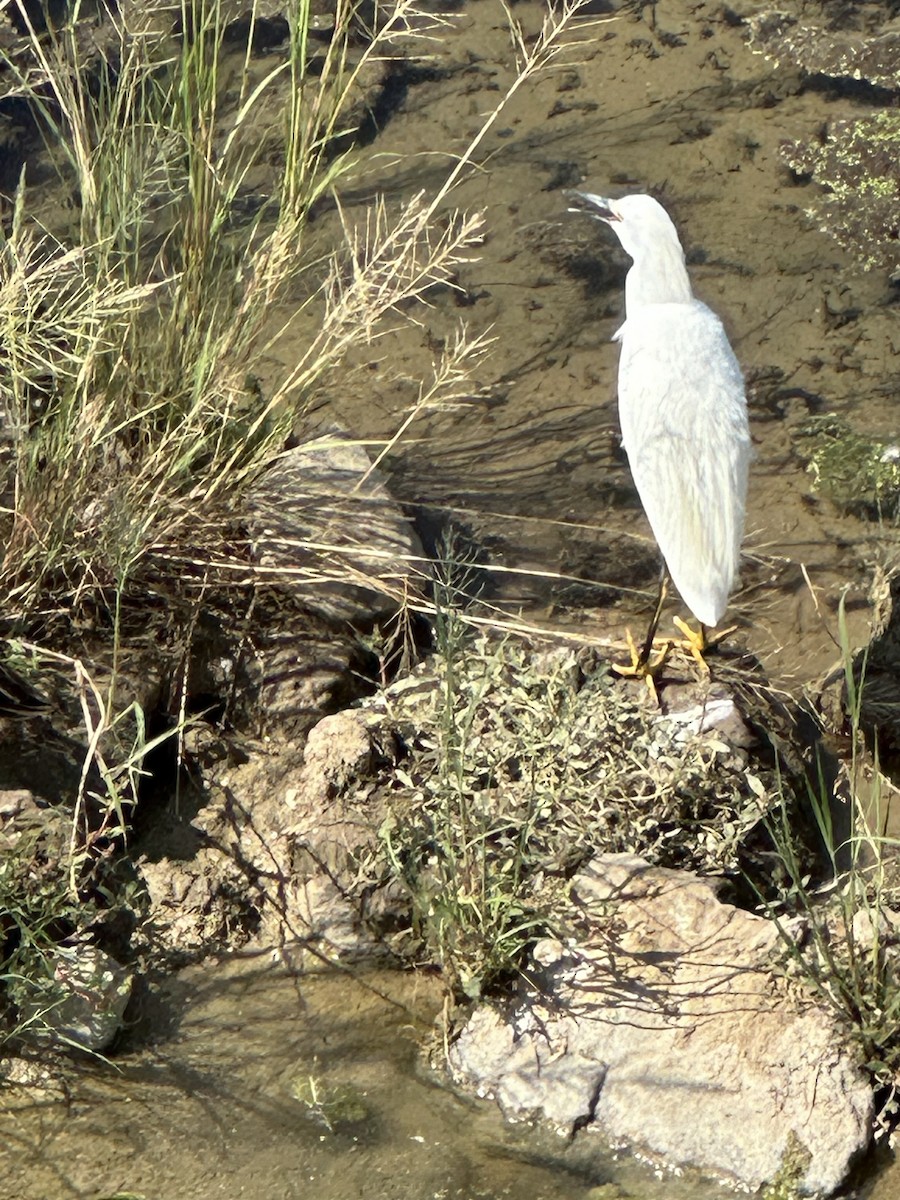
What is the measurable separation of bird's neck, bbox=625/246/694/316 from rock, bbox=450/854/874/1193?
1.53m

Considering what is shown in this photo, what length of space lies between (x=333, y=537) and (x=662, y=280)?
1096 mm

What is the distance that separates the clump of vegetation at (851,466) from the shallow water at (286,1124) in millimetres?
2043

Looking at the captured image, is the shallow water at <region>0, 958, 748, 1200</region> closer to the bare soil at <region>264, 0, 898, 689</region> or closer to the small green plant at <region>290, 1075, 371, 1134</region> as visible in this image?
the small green plant at <region>290, 1075, 371, 1134</region>

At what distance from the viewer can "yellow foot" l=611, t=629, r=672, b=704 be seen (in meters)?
3.37

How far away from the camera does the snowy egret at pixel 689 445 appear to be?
329 cm

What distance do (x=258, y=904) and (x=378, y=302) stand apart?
1.27 m

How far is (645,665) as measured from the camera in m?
3.42

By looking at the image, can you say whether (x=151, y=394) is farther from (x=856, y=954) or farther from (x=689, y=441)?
(x=856, y=954)

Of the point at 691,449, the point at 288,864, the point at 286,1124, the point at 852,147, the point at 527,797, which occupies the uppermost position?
the point at 852,147

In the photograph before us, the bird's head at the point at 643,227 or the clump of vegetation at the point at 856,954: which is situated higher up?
the bird's head at the point at 643,227

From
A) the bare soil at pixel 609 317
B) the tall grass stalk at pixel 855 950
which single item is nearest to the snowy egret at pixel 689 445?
the bare soil at pixel 609 317

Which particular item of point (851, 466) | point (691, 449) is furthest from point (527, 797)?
point (851, 466)

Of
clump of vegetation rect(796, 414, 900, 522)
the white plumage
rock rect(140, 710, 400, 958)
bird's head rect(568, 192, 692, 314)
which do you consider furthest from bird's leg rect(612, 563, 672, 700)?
clump of vegetation rect(796, 414, 900, 522)

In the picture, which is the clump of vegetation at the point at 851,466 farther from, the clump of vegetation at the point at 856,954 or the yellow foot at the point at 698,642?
the clump of vegetation at the point at 856,954
